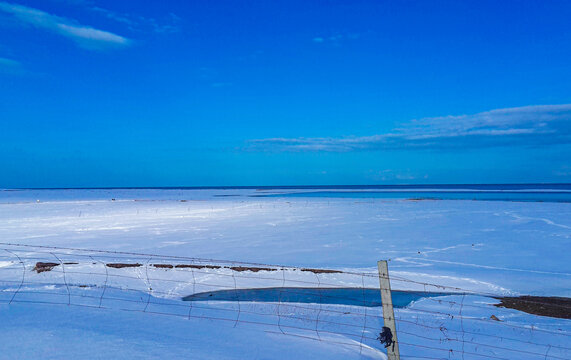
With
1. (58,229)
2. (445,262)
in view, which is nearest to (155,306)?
(445,262)

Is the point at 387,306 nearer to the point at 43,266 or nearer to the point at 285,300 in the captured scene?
the point at 285,300

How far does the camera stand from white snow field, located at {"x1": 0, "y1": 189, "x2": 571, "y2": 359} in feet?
18.5

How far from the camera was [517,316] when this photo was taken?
9000 millimetres

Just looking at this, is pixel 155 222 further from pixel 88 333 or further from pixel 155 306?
pixel 88 333

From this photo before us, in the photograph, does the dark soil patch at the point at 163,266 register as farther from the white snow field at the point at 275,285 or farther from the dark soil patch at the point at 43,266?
the dark soil patch at the point at 43,266

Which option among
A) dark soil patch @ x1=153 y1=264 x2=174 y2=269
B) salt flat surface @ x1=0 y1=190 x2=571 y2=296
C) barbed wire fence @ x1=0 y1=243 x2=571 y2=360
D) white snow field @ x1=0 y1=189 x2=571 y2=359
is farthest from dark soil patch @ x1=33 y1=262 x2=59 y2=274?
salt flat surface @ x1=0 y1=190 x2=571 y2=296

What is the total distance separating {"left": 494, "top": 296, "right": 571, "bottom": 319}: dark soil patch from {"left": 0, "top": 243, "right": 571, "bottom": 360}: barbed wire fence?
0.46 feet

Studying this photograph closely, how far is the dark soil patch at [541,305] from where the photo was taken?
30.2 feet

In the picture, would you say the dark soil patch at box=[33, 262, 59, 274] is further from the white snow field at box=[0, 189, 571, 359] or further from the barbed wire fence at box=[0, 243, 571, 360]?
the white snow field at box=[0, 189, 571, 359]

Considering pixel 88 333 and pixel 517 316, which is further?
pixel 517 316

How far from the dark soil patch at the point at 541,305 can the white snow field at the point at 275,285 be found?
15.3 inches

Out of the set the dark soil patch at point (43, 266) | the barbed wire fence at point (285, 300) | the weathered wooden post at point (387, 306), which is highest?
the weathered wooden post at point (387, 306)

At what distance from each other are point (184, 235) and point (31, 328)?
15.3 meters

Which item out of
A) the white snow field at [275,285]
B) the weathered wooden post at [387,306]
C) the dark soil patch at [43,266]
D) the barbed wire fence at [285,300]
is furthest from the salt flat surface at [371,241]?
the weathered wooden post at [387,306]
